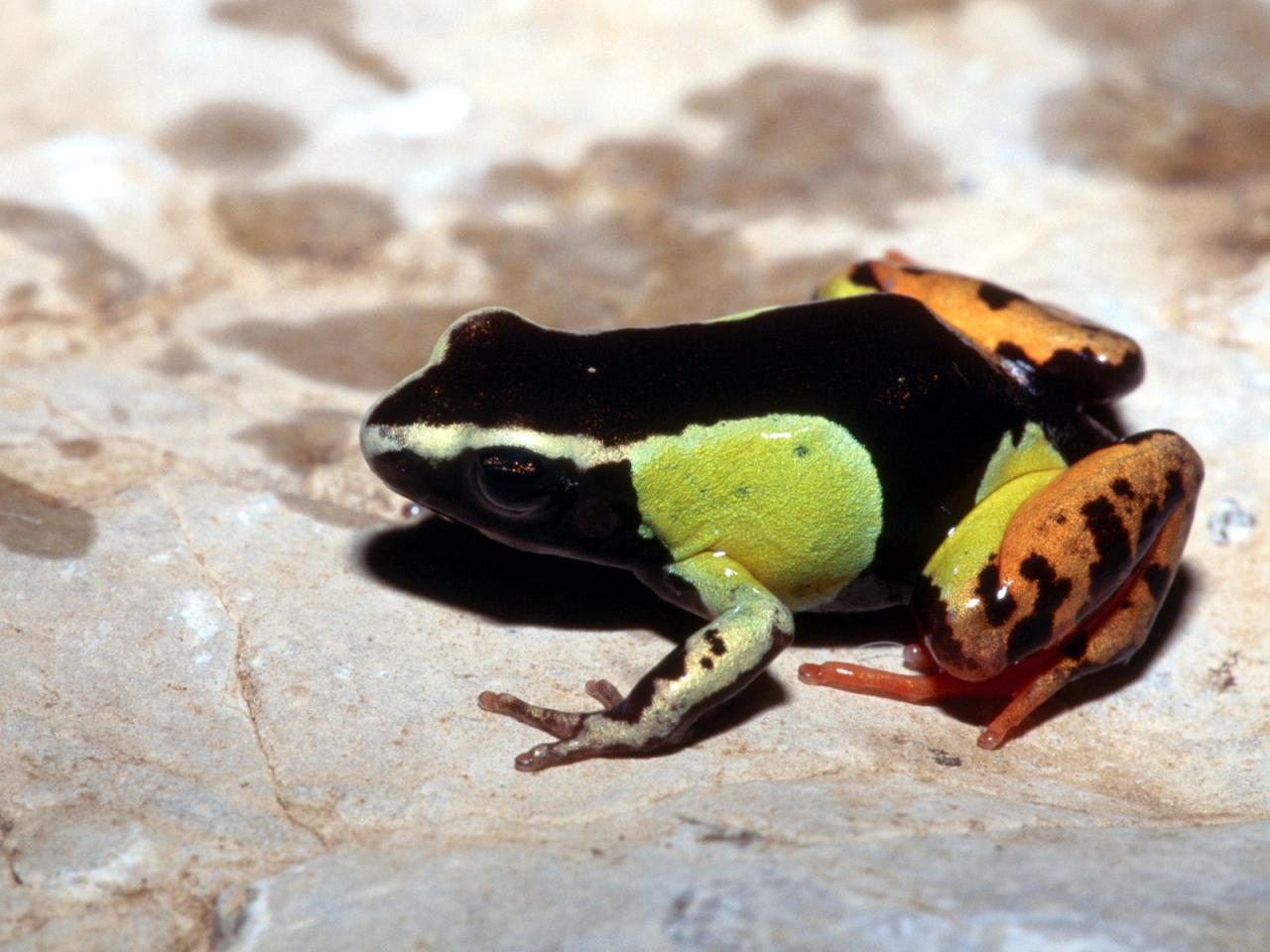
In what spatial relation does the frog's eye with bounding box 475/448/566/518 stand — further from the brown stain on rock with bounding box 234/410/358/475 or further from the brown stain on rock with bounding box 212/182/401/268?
the brown stain on rock with bounding box 212/182/401/268

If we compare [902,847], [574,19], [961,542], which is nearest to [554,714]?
[902,847]

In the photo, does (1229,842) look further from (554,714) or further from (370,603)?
(370,603)

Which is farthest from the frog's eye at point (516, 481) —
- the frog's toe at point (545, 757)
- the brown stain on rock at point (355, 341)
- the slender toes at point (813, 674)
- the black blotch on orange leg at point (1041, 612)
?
the brown stain on rock at point (355, 341)

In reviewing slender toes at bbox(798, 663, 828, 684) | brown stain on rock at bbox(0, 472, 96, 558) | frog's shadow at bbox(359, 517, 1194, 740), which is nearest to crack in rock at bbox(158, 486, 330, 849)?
brown stain on rock at bbox(0, 472, 96, 558)

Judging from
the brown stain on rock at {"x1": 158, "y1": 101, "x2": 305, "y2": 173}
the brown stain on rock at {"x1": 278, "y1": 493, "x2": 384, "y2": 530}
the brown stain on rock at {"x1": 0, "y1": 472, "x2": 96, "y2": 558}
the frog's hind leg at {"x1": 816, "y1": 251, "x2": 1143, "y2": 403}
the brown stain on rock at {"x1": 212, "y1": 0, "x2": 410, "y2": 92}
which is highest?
the frog's hind leg at {"x1": 816, "y1": 251, "x2": 1143, "y2": 403}

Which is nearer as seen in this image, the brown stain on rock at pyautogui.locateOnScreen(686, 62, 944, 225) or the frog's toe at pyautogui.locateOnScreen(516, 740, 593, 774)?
the frog's toe at pyautogui.locateOnScreen(516, 740, 593, 774)
